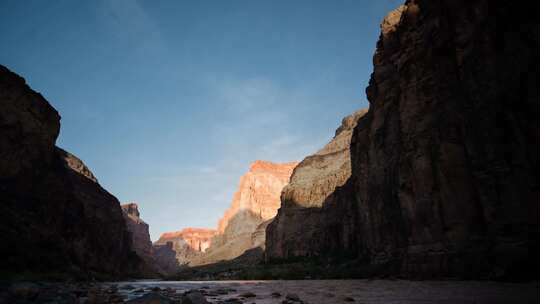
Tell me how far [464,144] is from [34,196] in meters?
45.1

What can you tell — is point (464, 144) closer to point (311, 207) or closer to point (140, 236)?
point (311, 207)

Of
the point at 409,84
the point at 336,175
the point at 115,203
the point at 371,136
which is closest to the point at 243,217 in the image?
the point at 115,203

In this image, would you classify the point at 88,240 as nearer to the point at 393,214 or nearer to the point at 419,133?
the point at 393,214

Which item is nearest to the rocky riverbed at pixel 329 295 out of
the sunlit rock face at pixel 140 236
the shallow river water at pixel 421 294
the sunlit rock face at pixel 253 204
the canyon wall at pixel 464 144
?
the shallow river water at pixel 421 294

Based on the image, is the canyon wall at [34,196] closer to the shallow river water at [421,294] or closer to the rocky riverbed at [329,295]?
the rocky riverbed at [329,295]

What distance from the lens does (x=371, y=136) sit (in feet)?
126

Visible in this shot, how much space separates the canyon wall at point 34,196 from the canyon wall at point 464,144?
27812 millimetres

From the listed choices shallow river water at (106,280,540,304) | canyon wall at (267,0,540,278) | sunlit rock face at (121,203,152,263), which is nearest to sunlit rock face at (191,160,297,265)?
sunlit rock face at (121,203,152,263)

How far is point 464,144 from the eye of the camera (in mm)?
20766

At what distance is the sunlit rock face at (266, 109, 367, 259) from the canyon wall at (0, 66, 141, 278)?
1535 inches

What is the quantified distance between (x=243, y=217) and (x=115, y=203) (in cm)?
9733

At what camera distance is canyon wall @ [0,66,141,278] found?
28.1m

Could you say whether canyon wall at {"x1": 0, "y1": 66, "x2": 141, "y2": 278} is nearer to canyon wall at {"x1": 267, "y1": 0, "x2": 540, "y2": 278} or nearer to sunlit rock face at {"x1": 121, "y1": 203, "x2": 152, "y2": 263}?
canyon wall at {"x1": 267, "y1": 0, "x2": 540, "y2": 278}

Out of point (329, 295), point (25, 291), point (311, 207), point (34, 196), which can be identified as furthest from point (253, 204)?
point (25, 291)
